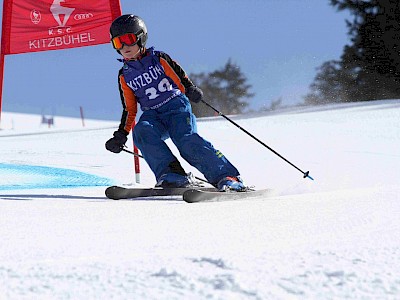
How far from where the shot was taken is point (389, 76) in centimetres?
1583

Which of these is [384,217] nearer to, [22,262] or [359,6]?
[22,262]

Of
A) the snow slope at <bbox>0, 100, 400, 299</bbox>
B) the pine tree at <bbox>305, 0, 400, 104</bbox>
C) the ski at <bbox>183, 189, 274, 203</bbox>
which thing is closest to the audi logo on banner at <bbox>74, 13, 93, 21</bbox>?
the snow slope at <bbox>0, 100, 400, 299</bbox>

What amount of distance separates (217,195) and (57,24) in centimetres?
240

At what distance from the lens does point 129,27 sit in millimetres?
3057

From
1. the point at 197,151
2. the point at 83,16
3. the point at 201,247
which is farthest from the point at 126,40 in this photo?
the point at 201,247

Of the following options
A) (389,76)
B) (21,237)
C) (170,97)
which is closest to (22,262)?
(21,237)

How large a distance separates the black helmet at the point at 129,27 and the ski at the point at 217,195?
0.95m

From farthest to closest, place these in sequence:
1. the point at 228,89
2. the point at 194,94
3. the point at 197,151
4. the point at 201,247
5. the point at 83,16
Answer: the point at 228,89 < the point at 83,16 < the point at 194,94 < the point at 197,151 < the point at 201,247

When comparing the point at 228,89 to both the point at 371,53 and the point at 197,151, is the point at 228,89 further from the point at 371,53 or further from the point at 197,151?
the point at 197,151

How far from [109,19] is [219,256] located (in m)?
3.29

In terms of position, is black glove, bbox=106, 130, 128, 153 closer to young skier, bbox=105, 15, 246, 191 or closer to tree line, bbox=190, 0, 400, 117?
young skier, bbox=105, 15, 246, 191

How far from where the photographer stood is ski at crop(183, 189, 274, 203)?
8.50 ft

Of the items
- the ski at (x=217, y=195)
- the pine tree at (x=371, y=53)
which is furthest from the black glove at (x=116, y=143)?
the pine tree at (x=371, y=53)

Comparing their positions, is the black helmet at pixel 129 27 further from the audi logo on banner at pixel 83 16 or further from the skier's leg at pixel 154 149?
the audi logo on banner at pixel 83 16
